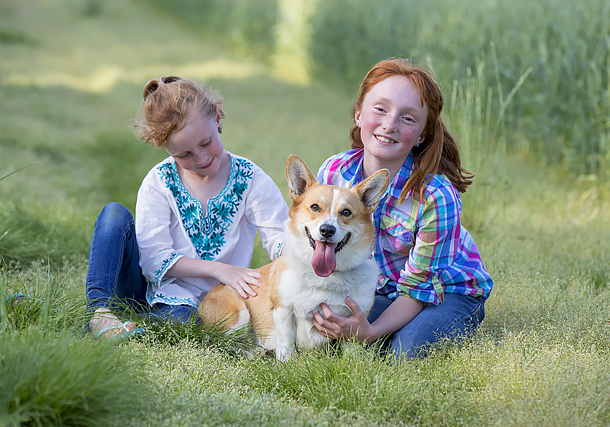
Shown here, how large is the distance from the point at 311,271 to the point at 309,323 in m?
0.28

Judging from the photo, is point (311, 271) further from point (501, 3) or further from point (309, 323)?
point (501, 3)

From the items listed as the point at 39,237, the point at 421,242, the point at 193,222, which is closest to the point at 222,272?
the point at 193,222

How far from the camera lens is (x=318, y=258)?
98.8 inches

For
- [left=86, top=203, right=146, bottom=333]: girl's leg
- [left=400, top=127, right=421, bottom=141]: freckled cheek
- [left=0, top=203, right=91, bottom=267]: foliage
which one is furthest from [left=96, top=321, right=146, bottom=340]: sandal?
[left=400, top=127, right=421, bottom=141]: freckled cheek

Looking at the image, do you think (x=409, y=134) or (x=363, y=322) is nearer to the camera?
(x=363, y=322)

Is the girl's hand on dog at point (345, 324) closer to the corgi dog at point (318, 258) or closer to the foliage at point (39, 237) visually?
the corgi dog at point (318, 258)

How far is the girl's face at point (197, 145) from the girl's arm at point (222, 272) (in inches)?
21.5

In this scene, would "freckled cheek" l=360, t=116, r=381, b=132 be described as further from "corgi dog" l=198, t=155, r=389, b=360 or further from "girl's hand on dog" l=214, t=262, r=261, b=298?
"girl's hand on dog" l=214, t=262, r=261, b=298

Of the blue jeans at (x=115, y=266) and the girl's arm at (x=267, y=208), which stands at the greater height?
the girl's arm at (x=267, y=208)

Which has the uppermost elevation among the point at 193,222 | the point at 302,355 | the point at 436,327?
the point at 193,222

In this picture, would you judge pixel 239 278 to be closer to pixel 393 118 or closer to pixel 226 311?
pixel 226 311

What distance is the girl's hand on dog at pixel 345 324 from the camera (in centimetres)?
266

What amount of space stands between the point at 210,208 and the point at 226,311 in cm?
64

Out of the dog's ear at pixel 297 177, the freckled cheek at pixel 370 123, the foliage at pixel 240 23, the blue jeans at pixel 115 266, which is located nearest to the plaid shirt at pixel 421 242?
the freckled cheek at pixel 370 123
